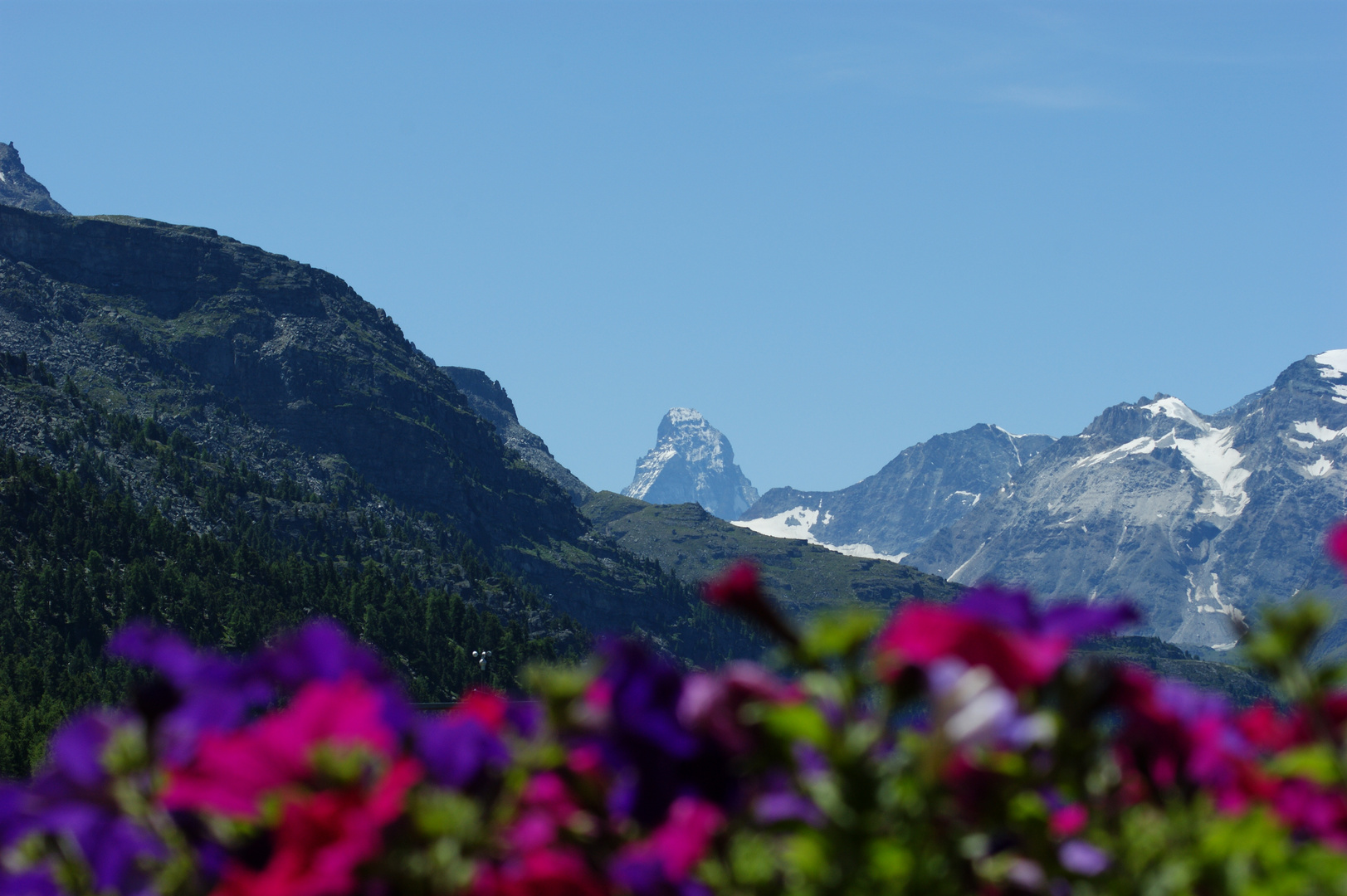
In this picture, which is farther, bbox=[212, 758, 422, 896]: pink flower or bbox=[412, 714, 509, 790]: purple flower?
bbox=[412, 714, 509, 790]: purple flower

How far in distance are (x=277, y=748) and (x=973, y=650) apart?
1226 millimetres

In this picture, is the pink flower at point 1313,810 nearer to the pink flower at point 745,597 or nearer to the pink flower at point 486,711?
the pink flower at point 745,597

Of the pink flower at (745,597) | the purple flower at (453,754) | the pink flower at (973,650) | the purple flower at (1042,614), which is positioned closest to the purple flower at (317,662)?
the purple flower at (453,754)

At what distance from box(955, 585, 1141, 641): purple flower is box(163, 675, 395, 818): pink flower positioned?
1083 millimetres

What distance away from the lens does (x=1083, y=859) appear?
2.49 m

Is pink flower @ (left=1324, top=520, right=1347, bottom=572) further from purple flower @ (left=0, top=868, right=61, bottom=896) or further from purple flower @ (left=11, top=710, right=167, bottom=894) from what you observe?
purple flower @ (left=0, top=868, right=61, bottom=896)

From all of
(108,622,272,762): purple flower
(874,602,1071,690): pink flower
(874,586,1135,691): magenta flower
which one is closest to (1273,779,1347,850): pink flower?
(874,586,1135,691): magenta flower

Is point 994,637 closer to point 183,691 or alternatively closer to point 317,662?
point 317,662

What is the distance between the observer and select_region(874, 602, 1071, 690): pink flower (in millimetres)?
2312

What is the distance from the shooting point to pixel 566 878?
224cm

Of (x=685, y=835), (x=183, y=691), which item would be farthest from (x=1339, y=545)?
(x=183, y=691)

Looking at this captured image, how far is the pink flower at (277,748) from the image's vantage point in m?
2.31

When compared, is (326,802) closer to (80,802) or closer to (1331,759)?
(80,802)

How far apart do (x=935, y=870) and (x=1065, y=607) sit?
0.59 m
